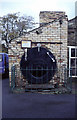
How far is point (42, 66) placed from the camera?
5.81 m

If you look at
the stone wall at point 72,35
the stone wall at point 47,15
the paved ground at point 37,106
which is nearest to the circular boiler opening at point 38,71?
the paved ground at point 37,106

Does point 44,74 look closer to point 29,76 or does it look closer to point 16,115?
point 29,76

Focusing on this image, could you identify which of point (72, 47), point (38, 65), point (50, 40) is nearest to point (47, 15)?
point (50, 40)

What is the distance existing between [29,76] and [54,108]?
2.23 metres

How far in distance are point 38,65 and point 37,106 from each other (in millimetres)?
2177

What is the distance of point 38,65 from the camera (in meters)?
5.80

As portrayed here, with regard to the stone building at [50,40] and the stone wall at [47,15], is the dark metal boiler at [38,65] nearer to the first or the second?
the stone building at [50,40]

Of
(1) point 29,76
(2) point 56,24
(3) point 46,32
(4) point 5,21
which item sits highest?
(4) point 5,21

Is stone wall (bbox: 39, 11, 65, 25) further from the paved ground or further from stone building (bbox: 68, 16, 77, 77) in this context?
the paved ground

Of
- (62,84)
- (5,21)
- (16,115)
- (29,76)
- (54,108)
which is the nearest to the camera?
(16,115)

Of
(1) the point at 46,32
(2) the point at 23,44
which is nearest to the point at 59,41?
(1) the point at 46,32

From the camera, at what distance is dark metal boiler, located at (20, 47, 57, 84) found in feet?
18.9

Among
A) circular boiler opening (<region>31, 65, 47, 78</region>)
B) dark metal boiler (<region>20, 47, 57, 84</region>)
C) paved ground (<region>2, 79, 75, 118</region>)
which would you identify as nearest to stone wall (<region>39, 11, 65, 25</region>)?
dark metal boiler (<region>20, 47, 57, 84</region>)

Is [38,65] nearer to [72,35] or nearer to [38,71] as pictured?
[38,71]
